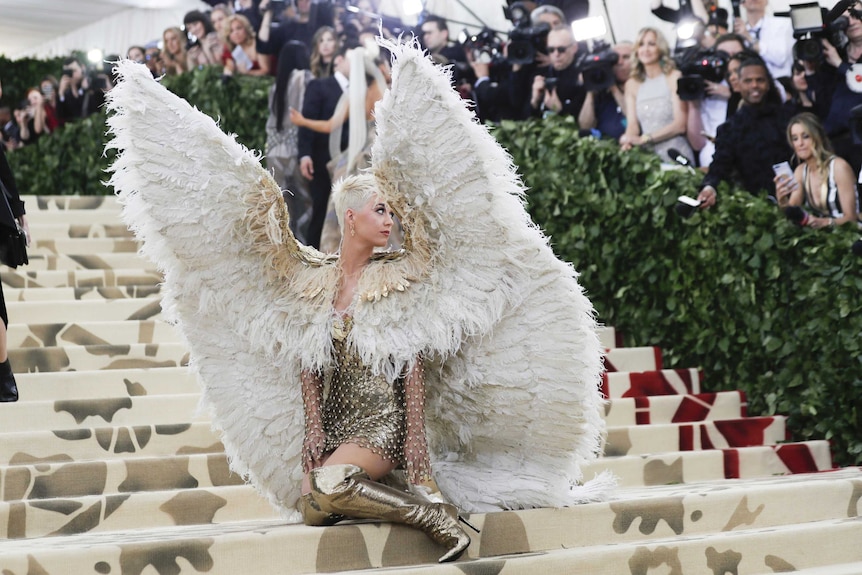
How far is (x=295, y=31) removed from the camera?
912 centimetres

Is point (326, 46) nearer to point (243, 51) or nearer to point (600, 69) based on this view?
point (600, 69)

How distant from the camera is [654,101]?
670cm

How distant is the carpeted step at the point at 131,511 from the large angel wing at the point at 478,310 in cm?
87

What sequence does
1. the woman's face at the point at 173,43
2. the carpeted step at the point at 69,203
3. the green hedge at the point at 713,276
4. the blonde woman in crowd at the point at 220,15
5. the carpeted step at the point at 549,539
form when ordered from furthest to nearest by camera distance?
the woman's face at the point at 173,43 → the blonde woman in crowd at the point at 220,15 → the carpeted step at the point at 69,203 → the green hedge at the point at 713,276 → the carpeted step at the point at 549,539

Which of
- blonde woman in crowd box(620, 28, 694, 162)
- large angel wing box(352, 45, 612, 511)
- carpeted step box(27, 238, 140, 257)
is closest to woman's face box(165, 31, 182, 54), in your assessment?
carpeted step box(27, 238, 140, 257)

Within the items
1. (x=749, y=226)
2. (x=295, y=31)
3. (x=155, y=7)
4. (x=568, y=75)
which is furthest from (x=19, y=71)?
(x=749, y=226)

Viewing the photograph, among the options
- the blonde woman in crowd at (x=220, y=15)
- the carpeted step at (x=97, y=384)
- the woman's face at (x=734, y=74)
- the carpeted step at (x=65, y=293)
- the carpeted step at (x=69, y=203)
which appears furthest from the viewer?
the blonde woman in crowd at (x=220, y=15)

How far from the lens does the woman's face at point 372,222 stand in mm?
3793

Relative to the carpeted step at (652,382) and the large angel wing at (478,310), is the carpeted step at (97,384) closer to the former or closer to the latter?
the large angel wing at (478,310)

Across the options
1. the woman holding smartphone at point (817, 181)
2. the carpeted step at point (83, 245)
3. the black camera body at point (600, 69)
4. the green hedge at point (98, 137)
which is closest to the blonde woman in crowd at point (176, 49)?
the green hedge at point (98, 137)

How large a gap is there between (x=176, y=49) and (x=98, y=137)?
1.27 meters

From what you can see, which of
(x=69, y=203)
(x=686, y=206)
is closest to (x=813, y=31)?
(x=686, y=206)

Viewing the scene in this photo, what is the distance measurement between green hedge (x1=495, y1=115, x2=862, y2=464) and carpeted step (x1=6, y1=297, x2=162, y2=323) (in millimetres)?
2531

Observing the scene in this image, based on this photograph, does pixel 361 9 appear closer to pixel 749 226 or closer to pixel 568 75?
pixel 568 75
